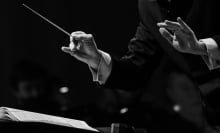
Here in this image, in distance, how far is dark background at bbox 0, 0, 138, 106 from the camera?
365cm

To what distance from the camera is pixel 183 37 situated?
144cm

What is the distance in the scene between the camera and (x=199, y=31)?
1681 mm

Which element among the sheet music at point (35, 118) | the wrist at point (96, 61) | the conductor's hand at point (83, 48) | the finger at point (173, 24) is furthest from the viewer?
A: the wrist at point (96, 61)

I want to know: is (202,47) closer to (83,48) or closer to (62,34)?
(83,48)

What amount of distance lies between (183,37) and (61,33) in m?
2.25

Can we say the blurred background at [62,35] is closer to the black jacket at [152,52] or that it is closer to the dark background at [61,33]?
the dark background at [61,33]

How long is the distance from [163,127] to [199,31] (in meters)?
1.27

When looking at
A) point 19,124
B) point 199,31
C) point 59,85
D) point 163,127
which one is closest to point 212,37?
point 199,31

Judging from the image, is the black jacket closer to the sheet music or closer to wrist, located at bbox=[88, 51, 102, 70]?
wrist, located at bbox=[88, 51, 102, 70]

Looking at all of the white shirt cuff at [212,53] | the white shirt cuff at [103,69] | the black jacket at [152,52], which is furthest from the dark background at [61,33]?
the white shirt cuff at [212,53]

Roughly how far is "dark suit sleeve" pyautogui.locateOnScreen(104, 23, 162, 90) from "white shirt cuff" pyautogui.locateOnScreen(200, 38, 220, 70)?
1.09 feet

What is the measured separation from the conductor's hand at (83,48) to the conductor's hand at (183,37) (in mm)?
243

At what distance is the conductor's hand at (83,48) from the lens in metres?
1.59

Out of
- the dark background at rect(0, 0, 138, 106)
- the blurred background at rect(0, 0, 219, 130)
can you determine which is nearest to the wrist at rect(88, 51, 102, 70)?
the blurred background at rect(0, 0, 219, 130)
